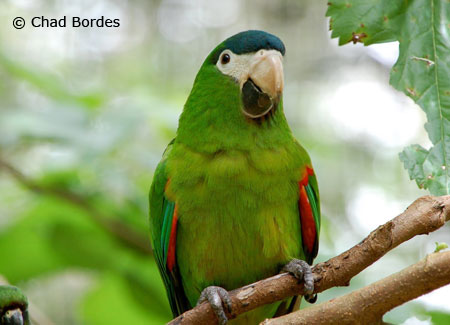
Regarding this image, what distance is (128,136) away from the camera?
3590 millimetres

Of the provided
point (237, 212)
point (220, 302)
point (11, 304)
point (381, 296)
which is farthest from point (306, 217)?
point (11, 304)

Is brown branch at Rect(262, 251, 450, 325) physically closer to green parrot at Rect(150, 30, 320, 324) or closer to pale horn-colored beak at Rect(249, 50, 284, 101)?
green parrot at Rect(150, 30, 320, 324)

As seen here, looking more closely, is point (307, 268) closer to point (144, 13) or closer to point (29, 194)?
point (29, 194)

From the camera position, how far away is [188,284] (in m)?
2.93

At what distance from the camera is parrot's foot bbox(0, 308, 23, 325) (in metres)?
3.54

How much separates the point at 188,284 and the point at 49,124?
1411 mm

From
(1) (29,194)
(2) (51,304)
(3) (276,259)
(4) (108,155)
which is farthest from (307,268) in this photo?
(2) (51,304)

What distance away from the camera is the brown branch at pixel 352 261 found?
1826 millimetres

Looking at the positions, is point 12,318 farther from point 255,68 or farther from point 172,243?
point 255,68

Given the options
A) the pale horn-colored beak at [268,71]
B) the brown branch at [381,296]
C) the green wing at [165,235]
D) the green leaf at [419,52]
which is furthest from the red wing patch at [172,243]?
the green leaf at [419,52]

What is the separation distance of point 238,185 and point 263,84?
19.3 inches

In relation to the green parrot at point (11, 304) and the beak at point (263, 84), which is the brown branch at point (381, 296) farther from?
the green parrot at point (11, 304)

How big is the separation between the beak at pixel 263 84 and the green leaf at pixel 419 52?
506mm

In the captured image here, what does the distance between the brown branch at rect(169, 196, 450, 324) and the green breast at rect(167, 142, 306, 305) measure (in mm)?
409
